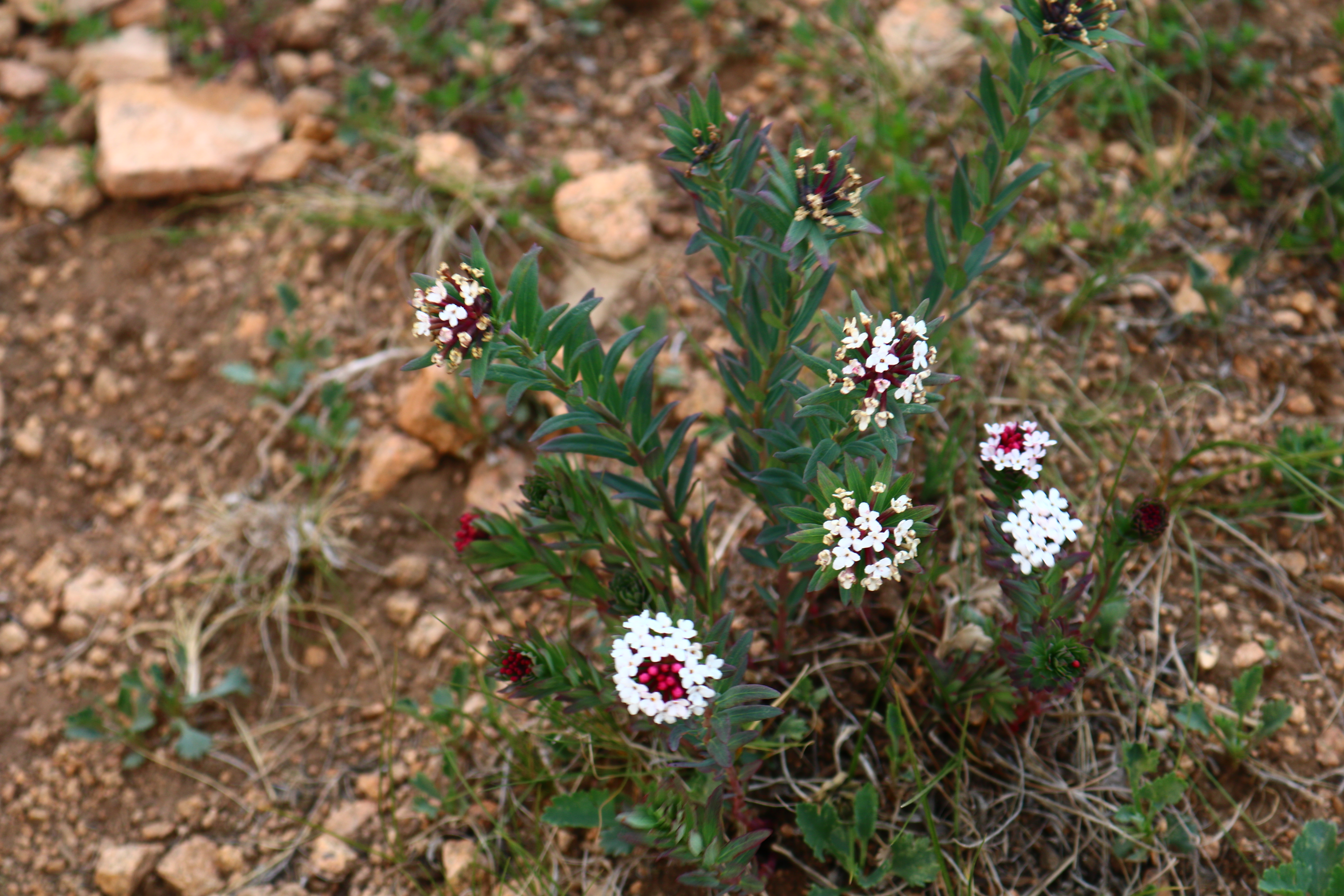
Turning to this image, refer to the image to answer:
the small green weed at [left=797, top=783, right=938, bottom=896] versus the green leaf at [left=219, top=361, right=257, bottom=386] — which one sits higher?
the green leaf at [left=219, top=361, right=257, bottom=386]

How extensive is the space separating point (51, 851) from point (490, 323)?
256cm

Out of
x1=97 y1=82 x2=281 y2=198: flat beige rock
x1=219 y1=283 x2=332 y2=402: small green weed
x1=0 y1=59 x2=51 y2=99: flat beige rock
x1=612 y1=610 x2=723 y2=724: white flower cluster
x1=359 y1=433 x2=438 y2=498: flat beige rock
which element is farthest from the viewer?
x1=0 y1=59 x2=51 y2=99: flat beige rock

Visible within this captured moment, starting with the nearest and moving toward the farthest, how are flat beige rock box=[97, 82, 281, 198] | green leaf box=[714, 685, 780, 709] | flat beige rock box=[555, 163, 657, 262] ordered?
green leaf box=[714, 685, 780, 709] → flat beige rock box=[555, 163, 657, 262] → flat beige rock box=[97, 82, 281, 198]

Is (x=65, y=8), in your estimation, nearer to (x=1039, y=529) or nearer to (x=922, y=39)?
(x=922, y=39)

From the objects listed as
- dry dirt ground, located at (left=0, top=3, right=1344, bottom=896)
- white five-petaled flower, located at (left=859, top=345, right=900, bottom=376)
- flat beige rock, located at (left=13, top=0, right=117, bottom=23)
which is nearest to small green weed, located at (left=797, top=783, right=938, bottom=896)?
dry dirt ground, located at (left=0, top=3, right=1344, bottom=896)

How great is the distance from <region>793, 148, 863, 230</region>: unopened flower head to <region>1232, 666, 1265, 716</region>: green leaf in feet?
5.96

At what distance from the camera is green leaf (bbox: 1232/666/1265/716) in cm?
280

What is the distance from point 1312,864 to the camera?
8.14ft

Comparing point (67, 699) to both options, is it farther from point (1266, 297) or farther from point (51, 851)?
point (1266, 297)

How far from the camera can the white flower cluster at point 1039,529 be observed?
7.29 feet

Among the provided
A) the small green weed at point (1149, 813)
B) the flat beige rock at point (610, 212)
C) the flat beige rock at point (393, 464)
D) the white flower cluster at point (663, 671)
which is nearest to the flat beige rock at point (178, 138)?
A: the flat beige rock at point (610, 212)

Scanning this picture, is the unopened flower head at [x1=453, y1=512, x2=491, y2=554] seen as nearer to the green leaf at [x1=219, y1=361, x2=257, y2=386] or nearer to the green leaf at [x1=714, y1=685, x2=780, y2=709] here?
the green leaf at [x1=714, y1=685, x2=780, y2=709]

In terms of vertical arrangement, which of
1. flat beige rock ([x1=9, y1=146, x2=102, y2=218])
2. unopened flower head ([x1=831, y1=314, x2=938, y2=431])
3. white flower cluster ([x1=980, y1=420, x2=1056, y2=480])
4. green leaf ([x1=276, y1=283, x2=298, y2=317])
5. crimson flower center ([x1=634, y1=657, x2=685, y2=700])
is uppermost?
unopened flower head ([x1=831, y1=314, x2=938, y2=431])

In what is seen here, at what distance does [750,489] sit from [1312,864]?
1720 mm
